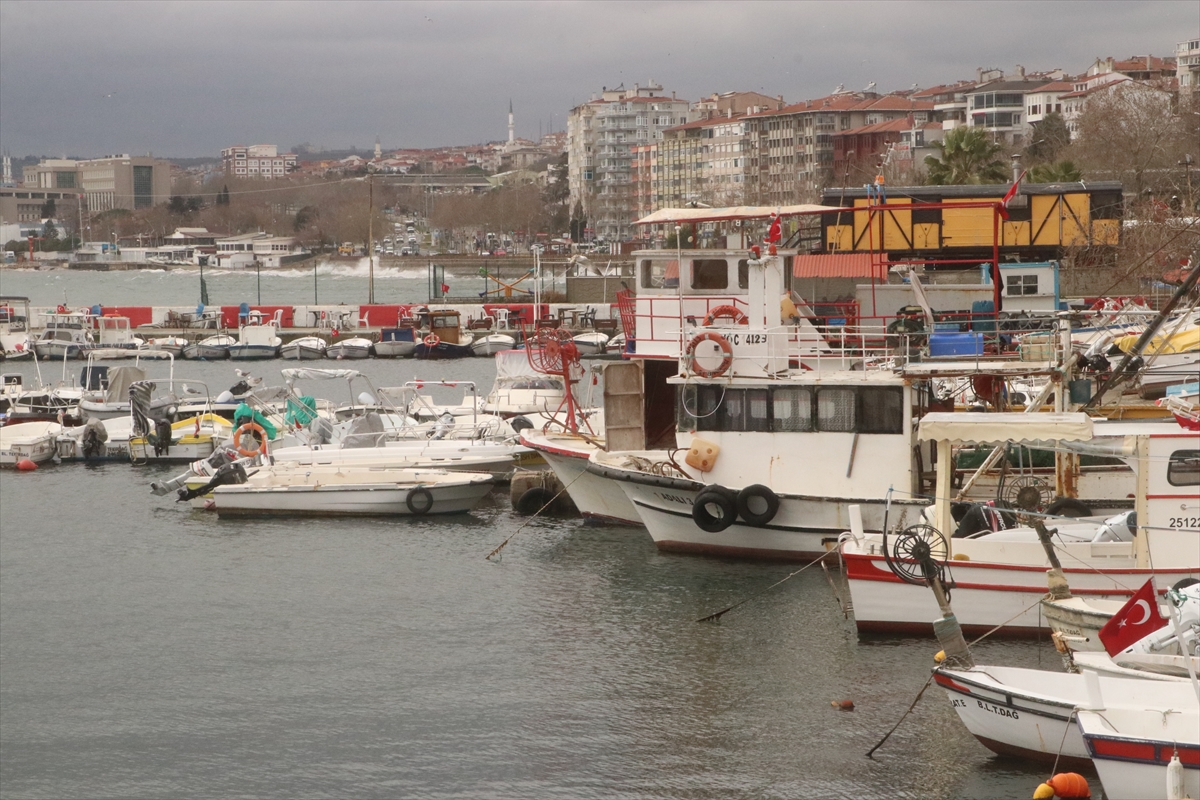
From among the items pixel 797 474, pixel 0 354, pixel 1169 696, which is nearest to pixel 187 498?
pixel 797 474

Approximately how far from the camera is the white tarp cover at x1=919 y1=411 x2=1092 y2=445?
17.5m

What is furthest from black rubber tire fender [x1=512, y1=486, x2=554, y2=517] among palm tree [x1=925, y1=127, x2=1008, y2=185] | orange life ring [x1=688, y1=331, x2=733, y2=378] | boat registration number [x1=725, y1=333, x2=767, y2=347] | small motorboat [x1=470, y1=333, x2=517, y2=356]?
small motorboat [x1=470, y1=333, x2=517, y2=356]

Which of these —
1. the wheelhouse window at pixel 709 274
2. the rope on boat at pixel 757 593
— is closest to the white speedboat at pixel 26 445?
the wheelhouse window at pixel 709 274

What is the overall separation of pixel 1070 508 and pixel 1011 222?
2636 cm

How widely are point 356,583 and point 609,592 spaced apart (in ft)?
15.2

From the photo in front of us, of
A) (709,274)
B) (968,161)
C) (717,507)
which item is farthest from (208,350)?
(717,507)

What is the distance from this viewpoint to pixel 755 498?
22281 millimetres

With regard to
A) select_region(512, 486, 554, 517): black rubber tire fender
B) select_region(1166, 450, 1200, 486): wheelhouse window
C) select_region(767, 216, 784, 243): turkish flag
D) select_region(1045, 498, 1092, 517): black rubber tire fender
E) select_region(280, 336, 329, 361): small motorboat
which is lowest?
select_region(512, 486, 554, 517): black rubber tire fender

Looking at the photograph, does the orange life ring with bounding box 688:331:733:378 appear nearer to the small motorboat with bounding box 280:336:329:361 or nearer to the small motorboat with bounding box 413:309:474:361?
the small motorboat with bounding box 413:309:474:361

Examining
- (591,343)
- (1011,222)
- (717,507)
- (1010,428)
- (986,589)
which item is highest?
(1011,222)

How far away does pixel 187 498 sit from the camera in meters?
31.5

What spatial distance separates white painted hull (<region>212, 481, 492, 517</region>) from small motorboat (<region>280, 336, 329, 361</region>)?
44277 mm

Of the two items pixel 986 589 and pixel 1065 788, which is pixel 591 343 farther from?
pixel 1065 788

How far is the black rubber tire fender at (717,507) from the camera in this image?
880 inches
